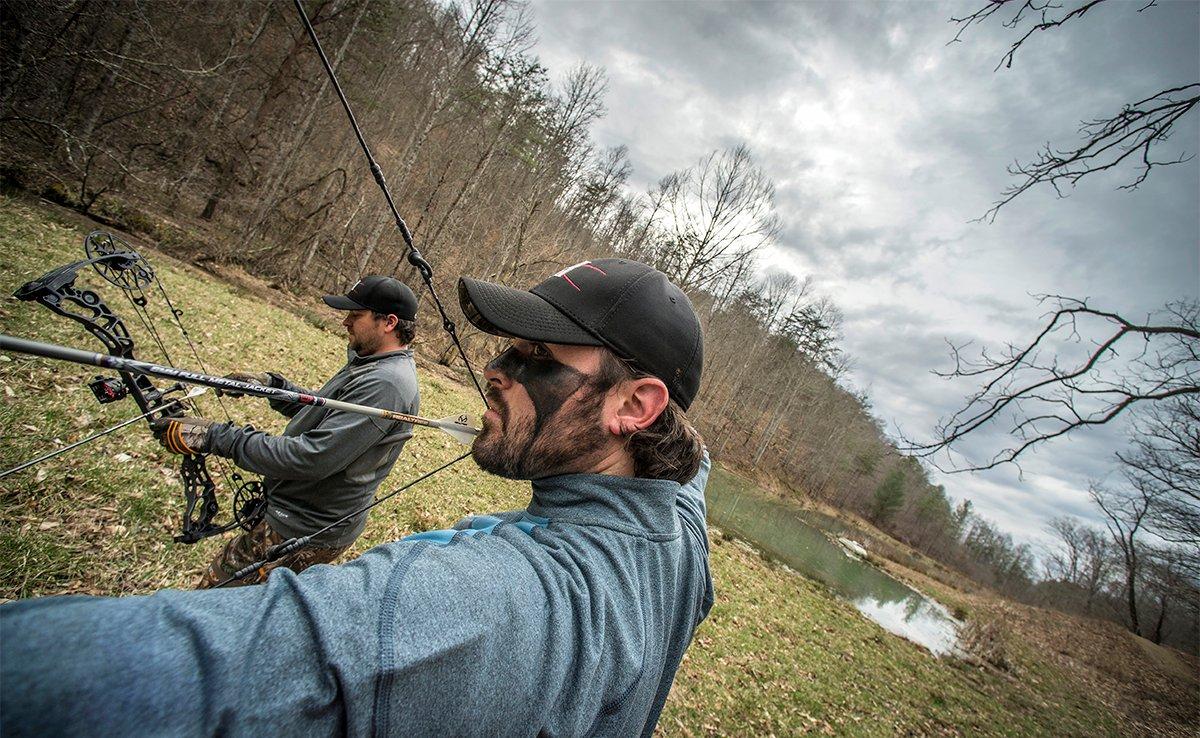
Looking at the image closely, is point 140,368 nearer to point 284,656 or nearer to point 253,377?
point 284,656

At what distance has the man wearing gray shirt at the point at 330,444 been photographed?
2.33 m

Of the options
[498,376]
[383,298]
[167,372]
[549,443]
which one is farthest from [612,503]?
[383,298]

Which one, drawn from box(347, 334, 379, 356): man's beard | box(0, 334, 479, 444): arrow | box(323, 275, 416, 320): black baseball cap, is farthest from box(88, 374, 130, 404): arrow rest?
box(323, 275, 416, 320): black baseball cap

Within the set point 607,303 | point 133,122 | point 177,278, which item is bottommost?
point 177,278

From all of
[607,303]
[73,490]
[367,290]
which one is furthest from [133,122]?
[607,303]

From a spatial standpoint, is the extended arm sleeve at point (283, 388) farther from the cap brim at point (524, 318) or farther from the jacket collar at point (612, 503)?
the jacket collar at point (612, 503)

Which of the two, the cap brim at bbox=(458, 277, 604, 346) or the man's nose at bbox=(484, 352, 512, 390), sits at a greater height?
the cap brim at bbox=(458, 277, 604, 346)

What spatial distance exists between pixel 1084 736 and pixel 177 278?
23.3m

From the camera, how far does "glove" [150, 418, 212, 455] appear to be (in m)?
2.28

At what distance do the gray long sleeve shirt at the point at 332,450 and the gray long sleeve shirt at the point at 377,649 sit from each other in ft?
5.15

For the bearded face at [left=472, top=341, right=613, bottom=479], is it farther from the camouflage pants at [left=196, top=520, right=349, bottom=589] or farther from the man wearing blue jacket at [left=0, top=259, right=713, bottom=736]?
the camouflage pants at [left=196, top=520, right=349, bottom=589]

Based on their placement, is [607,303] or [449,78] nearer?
[607,303]

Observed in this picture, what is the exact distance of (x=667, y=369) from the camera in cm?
150

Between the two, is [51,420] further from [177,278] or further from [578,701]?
[177,278]
